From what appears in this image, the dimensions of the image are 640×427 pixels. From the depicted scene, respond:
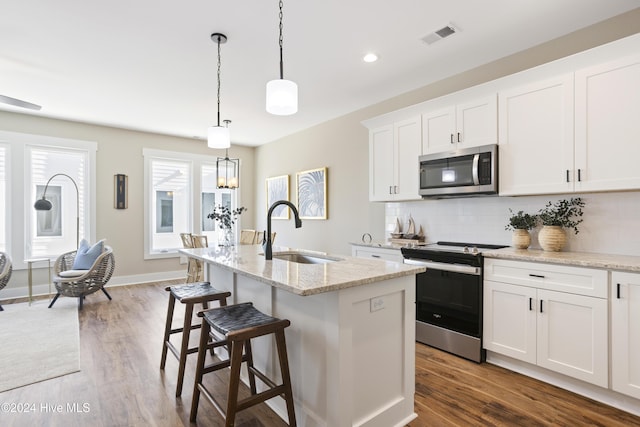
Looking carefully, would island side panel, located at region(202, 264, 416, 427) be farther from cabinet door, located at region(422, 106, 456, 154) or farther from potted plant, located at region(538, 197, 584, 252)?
cabinet door, located at region(422, 106, 456, 154)

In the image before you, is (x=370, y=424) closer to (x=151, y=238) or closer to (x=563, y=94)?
(x=563, y=94)

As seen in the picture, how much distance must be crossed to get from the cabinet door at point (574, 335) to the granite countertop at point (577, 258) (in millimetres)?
234

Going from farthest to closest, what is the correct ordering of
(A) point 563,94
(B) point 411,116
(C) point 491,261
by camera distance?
1. (B) point 411,116
2. (C) point 491,261
3. (A) point 563,94

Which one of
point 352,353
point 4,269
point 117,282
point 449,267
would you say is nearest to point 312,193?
point 449,267

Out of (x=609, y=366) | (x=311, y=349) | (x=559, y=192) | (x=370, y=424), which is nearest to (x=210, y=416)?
(x=311, y=349)

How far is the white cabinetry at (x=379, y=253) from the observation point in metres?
3.44

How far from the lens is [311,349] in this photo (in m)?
1.82

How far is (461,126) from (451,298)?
5.27ft

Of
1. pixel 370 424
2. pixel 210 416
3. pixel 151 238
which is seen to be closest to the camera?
pixel 370 424

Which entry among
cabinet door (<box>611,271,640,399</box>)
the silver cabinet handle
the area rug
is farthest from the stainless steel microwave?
the area rug

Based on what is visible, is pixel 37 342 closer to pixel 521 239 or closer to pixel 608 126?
pixel 521 239

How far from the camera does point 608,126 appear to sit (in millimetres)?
2324

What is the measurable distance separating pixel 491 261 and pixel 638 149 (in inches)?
47.4

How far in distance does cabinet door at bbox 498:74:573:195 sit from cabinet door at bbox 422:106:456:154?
44 centimetres
